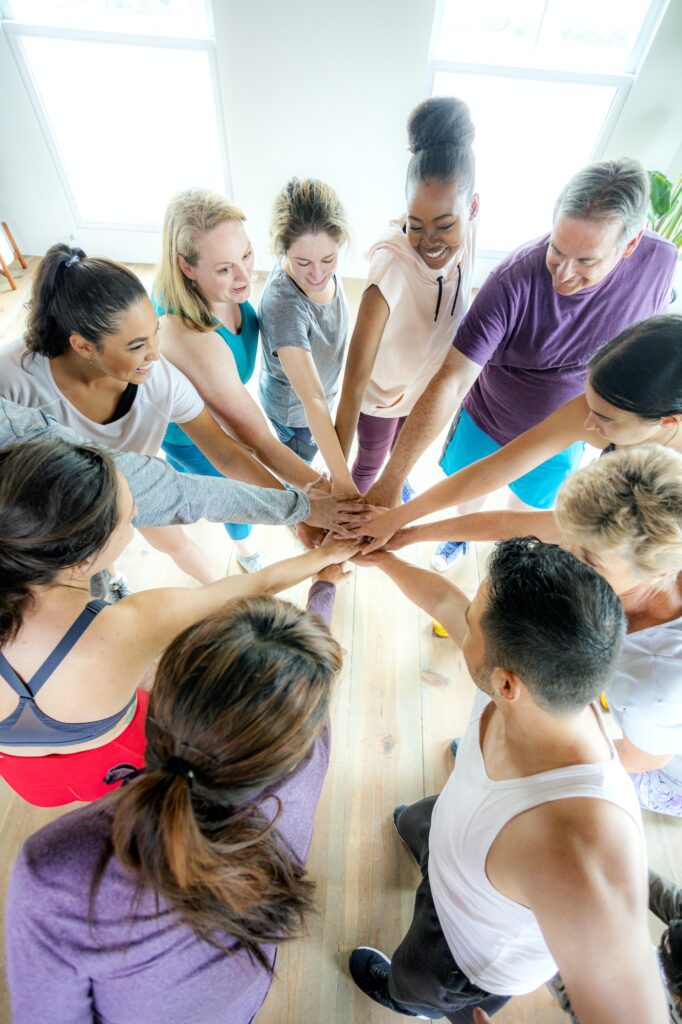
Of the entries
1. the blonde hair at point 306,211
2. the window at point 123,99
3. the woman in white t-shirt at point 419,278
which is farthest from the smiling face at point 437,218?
the window at point 123,99

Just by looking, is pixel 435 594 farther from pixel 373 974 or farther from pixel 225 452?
pixel 373 974

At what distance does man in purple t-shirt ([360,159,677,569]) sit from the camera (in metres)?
1.34

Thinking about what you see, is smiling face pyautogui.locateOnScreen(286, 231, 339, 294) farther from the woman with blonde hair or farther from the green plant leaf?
the green plant leaf

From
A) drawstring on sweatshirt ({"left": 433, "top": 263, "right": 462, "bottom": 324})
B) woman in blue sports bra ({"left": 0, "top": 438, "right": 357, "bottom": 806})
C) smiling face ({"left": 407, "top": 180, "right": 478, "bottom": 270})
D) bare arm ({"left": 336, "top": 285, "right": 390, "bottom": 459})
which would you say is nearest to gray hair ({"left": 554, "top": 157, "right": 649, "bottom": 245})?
smiling face ({"left": 407, "top": 180, "right": 478, "bottom": 270})

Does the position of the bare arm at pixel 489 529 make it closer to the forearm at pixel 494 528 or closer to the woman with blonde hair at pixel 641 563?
the forearm at pixel 494 528

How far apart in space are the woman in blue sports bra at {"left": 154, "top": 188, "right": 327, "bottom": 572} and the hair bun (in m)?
0.57

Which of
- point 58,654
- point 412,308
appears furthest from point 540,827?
point 412,308

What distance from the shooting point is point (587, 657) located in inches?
32.0

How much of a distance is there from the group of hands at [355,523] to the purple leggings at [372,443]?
1.47ft

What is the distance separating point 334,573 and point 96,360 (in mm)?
906

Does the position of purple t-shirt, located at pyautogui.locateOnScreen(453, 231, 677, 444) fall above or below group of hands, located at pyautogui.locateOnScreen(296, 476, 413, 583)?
above

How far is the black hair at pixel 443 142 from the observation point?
1.38 m

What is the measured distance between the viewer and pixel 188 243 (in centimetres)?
148

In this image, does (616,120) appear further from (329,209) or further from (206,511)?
(206,511)
